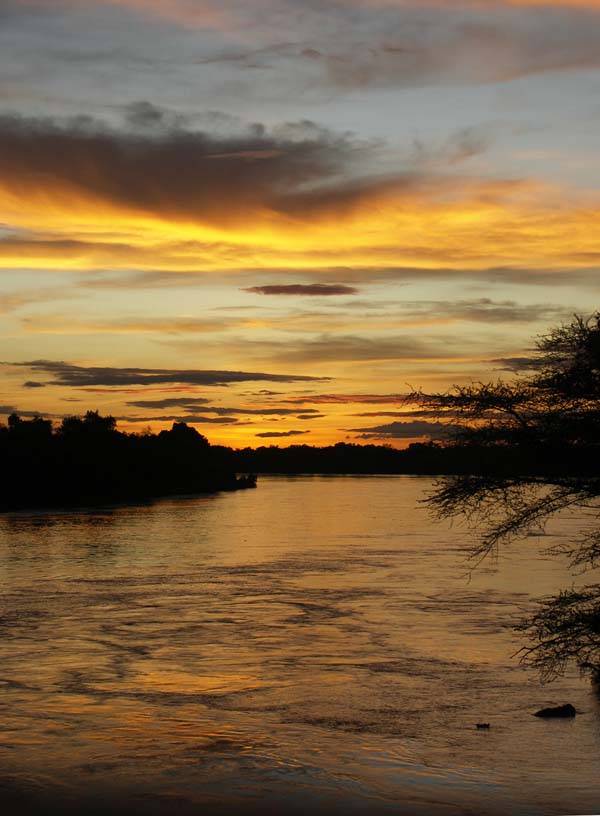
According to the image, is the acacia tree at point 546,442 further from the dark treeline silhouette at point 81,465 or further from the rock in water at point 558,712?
the dark treeline silhouette at point 81,465

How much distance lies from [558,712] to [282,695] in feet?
22.9

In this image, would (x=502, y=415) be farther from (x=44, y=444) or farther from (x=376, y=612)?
(x=44, y=444)

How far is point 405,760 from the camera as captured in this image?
69.7ft

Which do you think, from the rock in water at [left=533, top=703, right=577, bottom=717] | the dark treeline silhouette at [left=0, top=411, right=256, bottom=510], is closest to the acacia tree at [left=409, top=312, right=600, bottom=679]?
the rock in water at [left=533, top=703, right=577, bottom=717]

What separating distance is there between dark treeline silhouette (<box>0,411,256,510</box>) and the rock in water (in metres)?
107

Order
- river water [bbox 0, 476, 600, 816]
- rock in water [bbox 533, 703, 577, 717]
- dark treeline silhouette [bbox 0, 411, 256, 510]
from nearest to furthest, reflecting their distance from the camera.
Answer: river water [bbox 0, 476, 600, 816], rock in water [bbox 533, 703, 577, 717], dark treeline silhouette [bbox 0, 411, 256, 510]

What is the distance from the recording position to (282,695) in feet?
89.4

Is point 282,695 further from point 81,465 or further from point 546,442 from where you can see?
point 81,465

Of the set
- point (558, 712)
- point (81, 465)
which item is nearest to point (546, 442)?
point (558, 712)

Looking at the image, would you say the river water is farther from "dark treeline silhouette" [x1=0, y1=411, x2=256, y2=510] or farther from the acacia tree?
"dark treeline silhouette" [x1=0, y1=411, x2=256, y2=510]

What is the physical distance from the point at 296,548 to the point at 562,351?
52.2 m

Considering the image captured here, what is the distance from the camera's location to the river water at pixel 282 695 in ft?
62.4

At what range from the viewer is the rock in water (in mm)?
24938

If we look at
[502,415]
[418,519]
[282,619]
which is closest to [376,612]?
[282,619]
